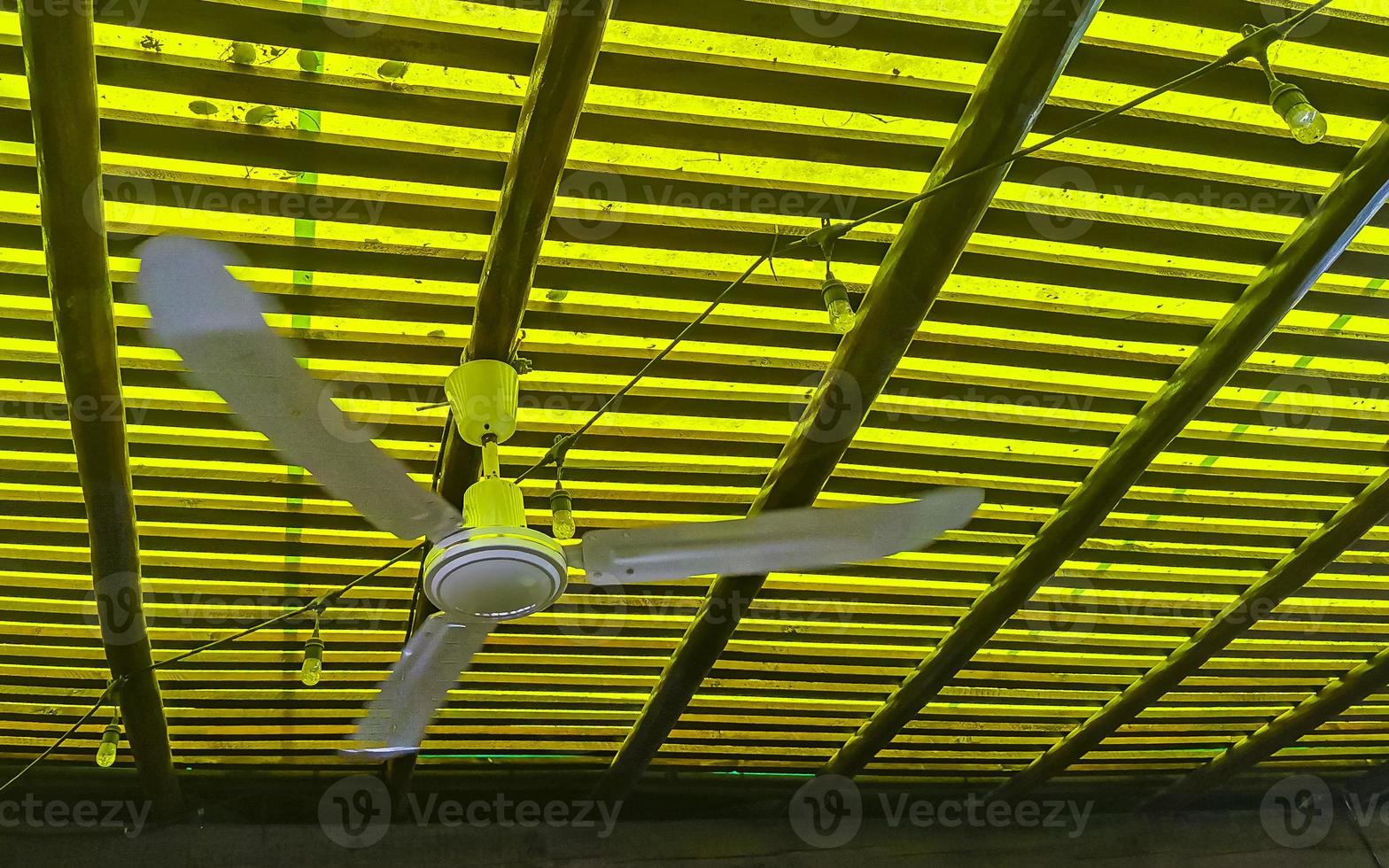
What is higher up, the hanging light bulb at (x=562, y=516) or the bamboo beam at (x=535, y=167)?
the bamboo beam at (x=535, y=167)

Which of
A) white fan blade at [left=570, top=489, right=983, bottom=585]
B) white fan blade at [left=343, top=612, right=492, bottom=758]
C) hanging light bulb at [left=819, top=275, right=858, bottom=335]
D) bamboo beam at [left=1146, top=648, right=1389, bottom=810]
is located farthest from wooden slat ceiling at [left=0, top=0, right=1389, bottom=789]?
white fan blade at [left=570, top=489, right=983, bottom=585]

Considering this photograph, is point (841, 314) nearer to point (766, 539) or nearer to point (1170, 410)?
point (766, 539)

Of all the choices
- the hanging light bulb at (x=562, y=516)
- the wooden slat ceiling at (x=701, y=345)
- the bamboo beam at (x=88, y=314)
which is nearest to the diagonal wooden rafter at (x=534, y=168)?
the wooden slat ceiling at (x=701, y=345)

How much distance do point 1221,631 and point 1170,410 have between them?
7.65 feet

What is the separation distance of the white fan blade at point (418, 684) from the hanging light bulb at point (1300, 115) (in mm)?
2526

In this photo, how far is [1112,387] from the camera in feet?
18.6

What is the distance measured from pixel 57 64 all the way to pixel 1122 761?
837 centimetres

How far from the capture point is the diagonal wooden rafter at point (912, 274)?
3969 mm

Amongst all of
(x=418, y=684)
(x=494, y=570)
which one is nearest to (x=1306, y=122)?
(x=494, y=570)

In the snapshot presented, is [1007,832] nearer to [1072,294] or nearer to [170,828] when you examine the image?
[1072,294]

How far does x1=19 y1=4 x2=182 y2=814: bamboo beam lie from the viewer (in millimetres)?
3586

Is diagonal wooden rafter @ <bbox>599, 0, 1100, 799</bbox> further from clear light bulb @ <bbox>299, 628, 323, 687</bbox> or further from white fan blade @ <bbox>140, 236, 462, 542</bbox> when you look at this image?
white fan blade @ <bbox>140, 236, 462, 542</bbox>

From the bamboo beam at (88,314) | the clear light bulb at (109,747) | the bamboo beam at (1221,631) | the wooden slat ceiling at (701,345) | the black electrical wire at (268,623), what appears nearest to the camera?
the bamboo beam at (88,314)

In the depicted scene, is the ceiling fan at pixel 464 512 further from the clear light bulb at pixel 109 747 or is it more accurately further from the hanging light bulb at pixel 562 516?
the clear light bulb at pixel 109 747
